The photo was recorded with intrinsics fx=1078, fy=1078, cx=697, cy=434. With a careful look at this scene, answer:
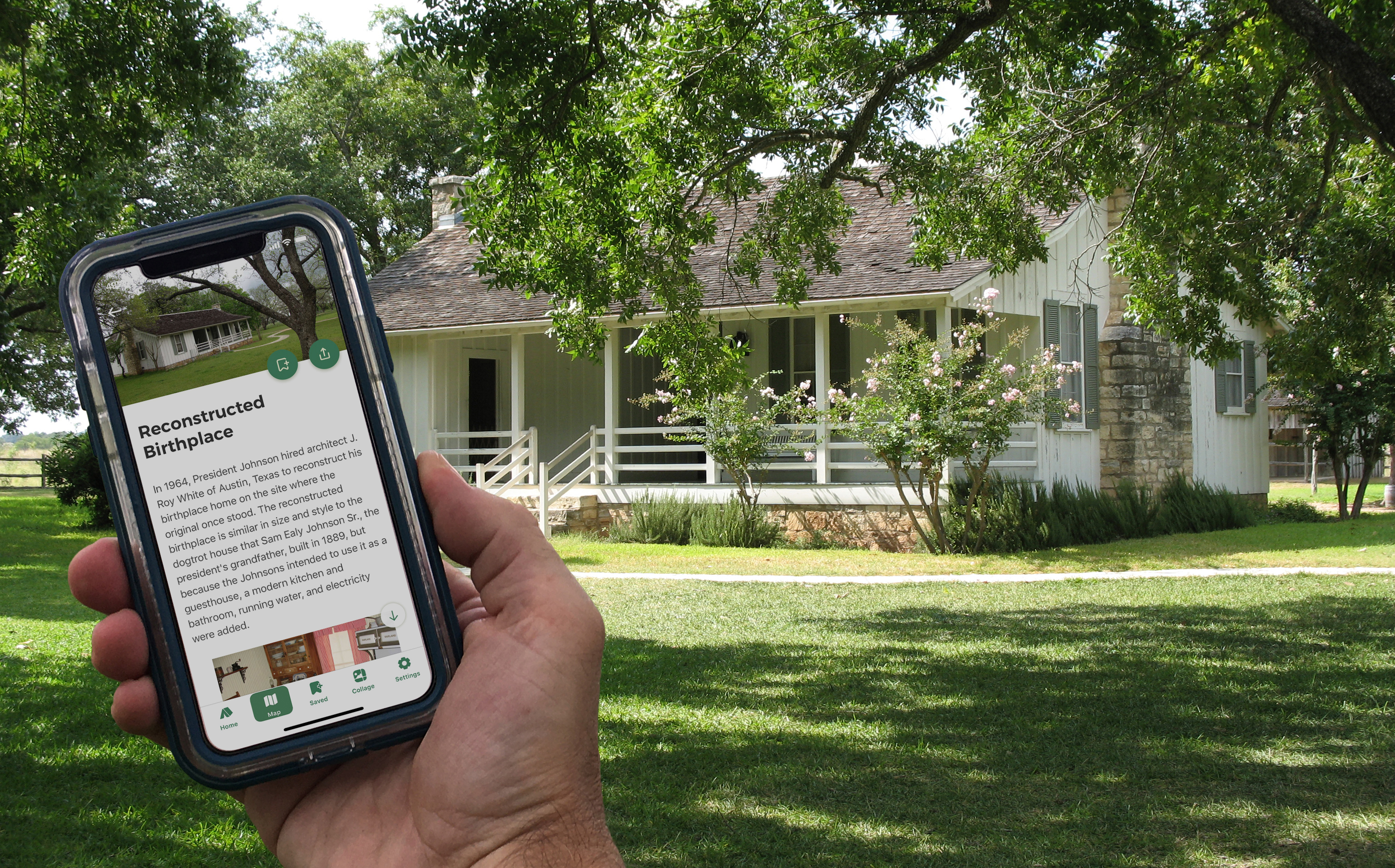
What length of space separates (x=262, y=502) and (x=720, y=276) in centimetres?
1528

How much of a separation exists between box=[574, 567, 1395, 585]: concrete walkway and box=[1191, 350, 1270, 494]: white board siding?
6.39 metres

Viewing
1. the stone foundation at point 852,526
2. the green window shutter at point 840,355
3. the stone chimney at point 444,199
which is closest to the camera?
the stone foundation at point 852,526

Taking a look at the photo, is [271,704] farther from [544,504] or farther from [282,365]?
[544,504]

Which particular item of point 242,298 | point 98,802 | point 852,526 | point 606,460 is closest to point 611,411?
point 606,460

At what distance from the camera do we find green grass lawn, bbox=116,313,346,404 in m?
1.71

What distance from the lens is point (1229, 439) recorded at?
2075 centimetres

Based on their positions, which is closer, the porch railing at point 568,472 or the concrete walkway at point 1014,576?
the concrete walkway at point 1014,576

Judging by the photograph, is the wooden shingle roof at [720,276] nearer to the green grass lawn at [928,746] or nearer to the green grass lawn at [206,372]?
the green grass lawn at [928,746]

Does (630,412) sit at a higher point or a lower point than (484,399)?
lower

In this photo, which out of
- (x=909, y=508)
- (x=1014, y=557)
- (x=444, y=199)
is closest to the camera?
(x=1014, y=557)

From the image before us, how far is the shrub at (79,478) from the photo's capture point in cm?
1995

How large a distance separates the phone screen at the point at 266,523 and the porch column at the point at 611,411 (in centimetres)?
1605

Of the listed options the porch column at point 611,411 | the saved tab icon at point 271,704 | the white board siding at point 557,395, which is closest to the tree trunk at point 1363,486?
the porch column at point 611,411

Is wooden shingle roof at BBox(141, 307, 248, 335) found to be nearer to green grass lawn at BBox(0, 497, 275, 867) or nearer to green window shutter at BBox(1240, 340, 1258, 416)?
green grass lawn at BBox(0, 497, 275, 867)
